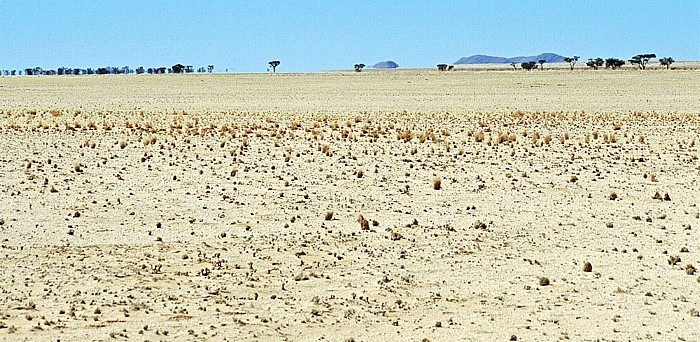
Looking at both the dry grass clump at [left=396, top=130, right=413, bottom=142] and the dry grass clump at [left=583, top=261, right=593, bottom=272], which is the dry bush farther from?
the dry grass clump at [left=583, top=261, right=593, bottom=272]

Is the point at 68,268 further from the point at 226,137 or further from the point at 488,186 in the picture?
the point at 226,137

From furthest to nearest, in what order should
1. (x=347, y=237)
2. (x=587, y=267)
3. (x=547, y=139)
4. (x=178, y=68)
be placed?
(x=178, y=68) → (x=547, y=139) → (x=347, y=237) → (x=587, y=267)

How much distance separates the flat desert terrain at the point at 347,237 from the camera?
900cm

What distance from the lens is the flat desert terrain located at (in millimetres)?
9000

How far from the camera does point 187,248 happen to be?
12.3 metres

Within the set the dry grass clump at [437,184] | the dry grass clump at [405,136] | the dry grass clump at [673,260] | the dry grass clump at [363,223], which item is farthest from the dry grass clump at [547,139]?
the dry grass clump at [673,260]

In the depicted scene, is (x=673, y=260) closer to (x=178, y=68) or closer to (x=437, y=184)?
(x=437, y=184)

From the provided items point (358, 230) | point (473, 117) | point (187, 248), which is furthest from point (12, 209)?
point (473, 117)

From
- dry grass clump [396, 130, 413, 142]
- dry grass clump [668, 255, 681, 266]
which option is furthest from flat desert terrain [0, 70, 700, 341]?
dry grass clump [396, 130, 413, 142]

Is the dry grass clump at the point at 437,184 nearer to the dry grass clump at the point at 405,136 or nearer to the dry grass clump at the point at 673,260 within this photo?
the dry grass clump at the point at 673,260

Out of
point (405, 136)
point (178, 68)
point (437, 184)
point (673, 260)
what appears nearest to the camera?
point (673, 260)

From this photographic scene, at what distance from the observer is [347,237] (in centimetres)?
1312

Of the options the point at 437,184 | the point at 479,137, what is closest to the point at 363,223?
the point at 437,184

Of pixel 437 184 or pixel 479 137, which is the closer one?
pixel 437 184
